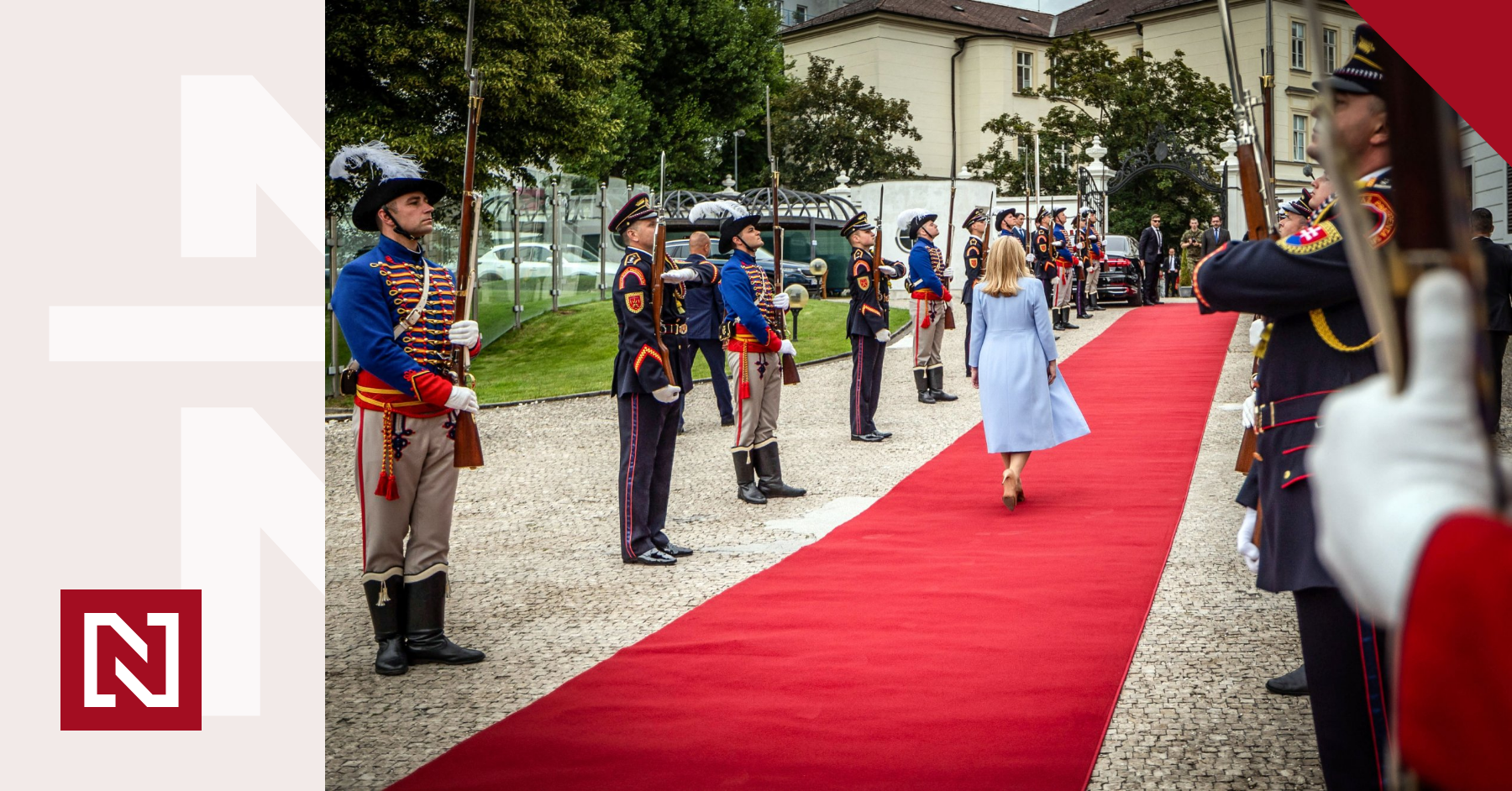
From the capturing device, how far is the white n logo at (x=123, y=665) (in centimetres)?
393

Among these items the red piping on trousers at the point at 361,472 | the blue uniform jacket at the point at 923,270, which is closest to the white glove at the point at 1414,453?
the red piping on trousers at the point at 361,472

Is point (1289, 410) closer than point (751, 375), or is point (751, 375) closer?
point (1289, 410)

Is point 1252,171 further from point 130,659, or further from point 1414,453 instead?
point 130,659

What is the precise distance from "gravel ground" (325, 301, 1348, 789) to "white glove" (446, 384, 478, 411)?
105 centimetres

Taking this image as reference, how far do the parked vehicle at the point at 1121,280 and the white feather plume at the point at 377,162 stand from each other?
21.7 metres

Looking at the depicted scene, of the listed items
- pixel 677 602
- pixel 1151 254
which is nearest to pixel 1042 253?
pixel 1151 254

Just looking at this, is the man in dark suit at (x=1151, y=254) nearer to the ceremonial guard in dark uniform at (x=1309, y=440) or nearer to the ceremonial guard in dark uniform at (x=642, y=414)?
the ceremonial guard in dark uniform at (x=642, y=414)

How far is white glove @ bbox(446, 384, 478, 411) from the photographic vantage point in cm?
522

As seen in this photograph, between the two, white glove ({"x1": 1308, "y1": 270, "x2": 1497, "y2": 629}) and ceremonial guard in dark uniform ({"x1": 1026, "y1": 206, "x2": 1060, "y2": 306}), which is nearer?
white glove ({"x1": 1308, "y1": 270, "x2": 1497, "y2": 629})

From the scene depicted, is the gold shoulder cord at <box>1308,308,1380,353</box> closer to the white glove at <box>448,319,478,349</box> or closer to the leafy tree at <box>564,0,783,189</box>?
the white glove at <box>448,319,478,349</box>

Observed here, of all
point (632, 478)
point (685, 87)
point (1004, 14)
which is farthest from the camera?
point (1004, 14)

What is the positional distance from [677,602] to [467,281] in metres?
1.85

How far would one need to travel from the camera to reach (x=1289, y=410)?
2.99 meters

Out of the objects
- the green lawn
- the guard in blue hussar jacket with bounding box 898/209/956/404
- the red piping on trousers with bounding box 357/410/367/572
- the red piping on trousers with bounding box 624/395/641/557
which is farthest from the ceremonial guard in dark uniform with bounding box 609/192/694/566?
the green lawn
